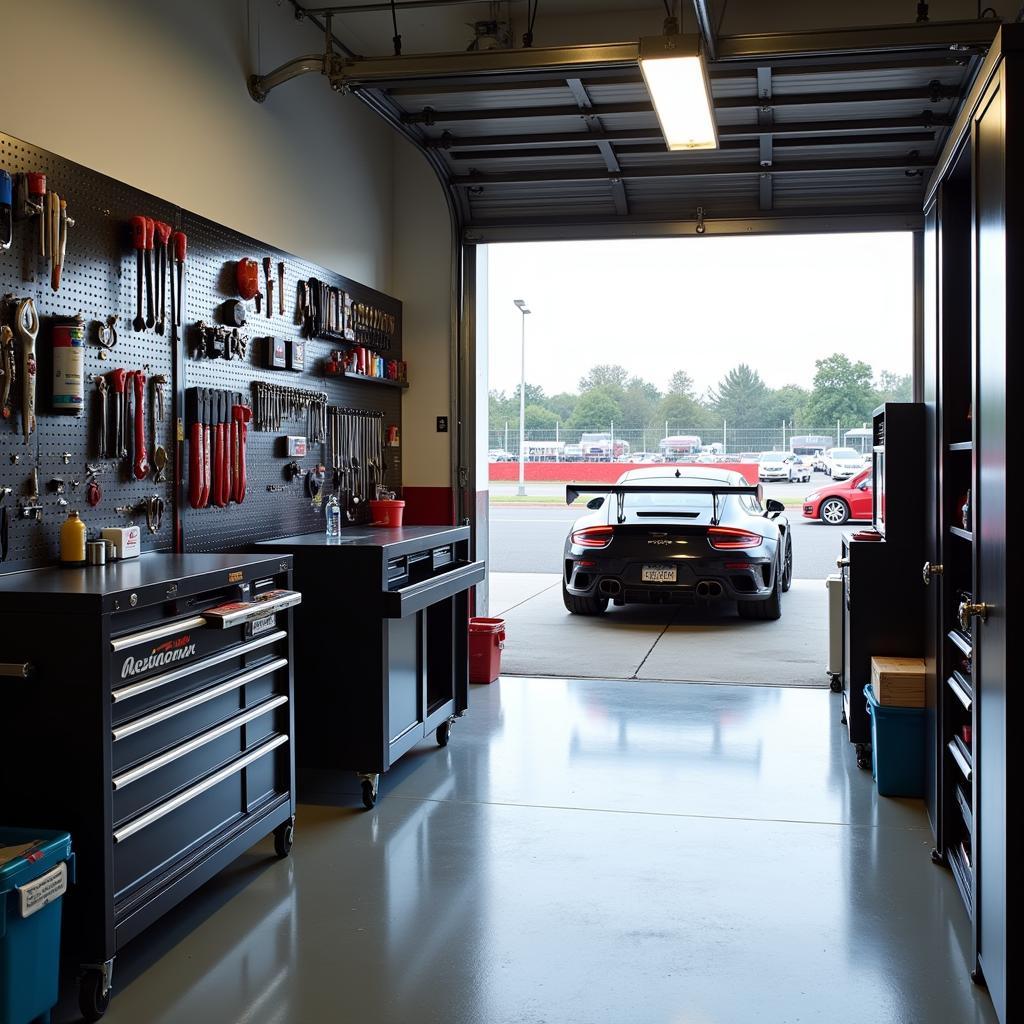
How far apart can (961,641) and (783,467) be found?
24048 mm

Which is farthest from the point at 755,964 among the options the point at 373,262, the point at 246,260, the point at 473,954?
the point at 373,262

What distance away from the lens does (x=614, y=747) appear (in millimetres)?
4859

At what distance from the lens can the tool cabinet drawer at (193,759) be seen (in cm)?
264

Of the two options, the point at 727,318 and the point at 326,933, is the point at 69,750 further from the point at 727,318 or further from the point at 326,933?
the point at 727,318

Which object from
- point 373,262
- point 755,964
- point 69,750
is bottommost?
point 755,964

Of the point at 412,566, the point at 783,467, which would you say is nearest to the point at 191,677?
the point at 412,566

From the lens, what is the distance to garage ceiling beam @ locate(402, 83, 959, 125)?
516 centimetres

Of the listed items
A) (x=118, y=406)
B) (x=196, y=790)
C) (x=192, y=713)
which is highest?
(x=118, y=406)

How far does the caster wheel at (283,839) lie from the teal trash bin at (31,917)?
3.73 ft

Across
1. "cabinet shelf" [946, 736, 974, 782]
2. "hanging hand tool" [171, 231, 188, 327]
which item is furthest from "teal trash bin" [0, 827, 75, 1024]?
"cabinet shelf" [946, 736, 974, 782]

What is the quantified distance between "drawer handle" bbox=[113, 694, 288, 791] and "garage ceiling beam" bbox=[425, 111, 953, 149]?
11.7 feet

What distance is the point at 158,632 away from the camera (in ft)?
9.01

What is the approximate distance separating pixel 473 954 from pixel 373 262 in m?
4.46

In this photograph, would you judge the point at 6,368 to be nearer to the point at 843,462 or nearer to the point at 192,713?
the point at 192,713
